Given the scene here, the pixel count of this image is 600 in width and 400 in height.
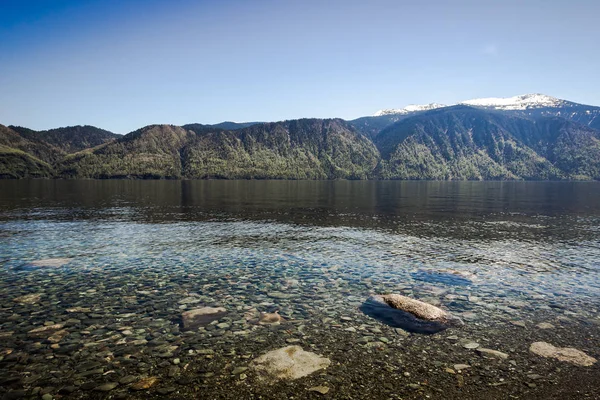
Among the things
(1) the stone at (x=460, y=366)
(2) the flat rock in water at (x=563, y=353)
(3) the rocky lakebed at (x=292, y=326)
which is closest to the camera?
(3) the rocky lakebed at (x=292, y=326)

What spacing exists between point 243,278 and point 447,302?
13517 millimetres

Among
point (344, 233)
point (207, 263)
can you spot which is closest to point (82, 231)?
point (207, 263)

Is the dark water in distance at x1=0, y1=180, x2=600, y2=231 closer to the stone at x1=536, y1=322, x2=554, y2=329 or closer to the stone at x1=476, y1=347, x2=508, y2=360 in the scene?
the stone at x1=536, y1=322, x2=554, y2=329

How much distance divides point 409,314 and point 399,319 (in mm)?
931

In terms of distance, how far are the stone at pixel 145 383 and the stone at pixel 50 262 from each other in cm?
1940

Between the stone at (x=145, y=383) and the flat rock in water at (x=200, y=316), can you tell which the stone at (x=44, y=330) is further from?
the stone at (x=145, y=383)

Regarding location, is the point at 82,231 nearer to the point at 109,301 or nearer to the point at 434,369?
the point at 109,301

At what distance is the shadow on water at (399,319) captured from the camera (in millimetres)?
16172

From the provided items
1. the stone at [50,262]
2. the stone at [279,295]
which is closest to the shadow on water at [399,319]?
the stone at [279,295]

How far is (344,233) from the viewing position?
44.2 metres

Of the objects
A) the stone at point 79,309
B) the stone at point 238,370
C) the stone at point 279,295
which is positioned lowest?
the stone at point 279,295

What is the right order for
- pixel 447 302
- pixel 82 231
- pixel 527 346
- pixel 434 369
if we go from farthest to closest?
pixel 82 231 → pixel 447 302 → pixel 527 346 → pixel 434 369

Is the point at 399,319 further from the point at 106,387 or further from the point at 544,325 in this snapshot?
the point at 106,387

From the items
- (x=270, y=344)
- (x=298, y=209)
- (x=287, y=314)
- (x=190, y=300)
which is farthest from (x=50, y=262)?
(x=298, y=209)
